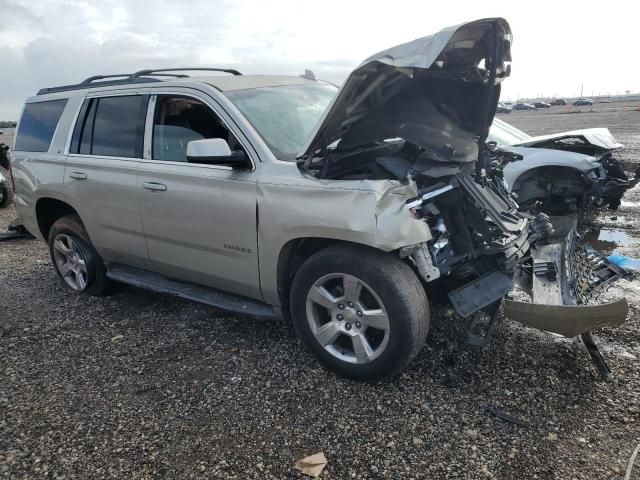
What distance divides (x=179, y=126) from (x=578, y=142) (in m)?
5.33

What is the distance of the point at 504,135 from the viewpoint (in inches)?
258

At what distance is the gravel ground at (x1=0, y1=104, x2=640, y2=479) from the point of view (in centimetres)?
253

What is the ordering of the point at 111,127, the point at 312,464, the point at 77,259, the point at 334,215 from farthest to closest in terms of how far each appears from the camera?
the point at 77,259, the point at 111,127, the point at 334,215, the point at 312,464

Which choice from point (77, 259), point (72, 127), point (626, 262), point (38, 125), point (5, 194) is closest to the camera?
point (72, 127)

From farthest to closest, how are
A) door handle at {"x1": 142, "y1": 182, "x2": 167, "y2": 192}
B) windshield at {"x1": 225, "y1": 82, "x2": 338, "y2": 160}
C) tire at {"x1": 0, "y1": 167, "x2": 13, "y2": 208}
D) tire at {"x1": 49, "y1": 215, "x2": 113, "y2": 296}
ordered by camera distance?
tire at {"x1": 0, "y1": 167, "x2": 13, "y2": 208}
tire at {"x1": 49, "y1": 215, "x2": 113, "y2": 296}
door handle at {"x1": 142, "y1": 182, "x2": 167, "y2": 192}
windshield at {"x1": 225, "y1": 82, "x2": 338, "y2": 160}

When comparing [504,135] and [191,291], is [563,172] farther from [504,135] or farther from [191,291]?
[191,291]

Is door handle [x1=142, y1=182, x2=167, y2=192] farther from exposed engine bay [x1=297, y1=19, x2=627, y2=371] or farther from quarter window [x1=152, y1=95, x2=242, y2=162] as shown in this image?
exposed engine bay [x1=297, y1=19, x2=627, y2=371]

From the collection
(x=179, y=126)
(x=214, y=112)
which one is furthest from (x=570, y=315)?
(x=179, y=126)

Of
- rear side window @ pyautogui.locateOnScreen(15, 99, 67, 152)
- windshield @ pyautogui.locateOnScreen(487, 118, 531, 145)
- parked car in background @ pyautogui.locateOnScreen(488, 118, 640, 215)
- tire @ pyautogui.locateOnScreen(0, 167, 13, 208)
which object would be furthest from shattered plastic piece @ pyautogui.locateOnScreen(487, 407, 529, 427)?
tire @ pyautogui.locateOnScreen(0, 167, 13, 208)

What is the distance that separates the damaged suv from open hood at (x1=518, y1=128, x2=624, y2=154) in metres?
2.66

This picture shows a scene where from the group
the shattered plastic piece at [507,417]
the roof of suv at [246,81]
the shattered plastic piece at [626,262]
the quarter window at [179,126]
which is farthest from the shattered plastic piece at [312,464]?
the shattered plastic piece at [626,262]

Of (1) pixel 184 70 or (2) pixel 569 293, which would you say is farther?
(1) pixel 184 70

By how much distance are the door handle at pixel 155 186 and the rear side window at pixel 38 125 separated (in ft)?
5.50

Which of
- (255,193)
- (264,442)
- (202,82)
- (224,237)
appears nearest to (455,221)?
(255,193)
